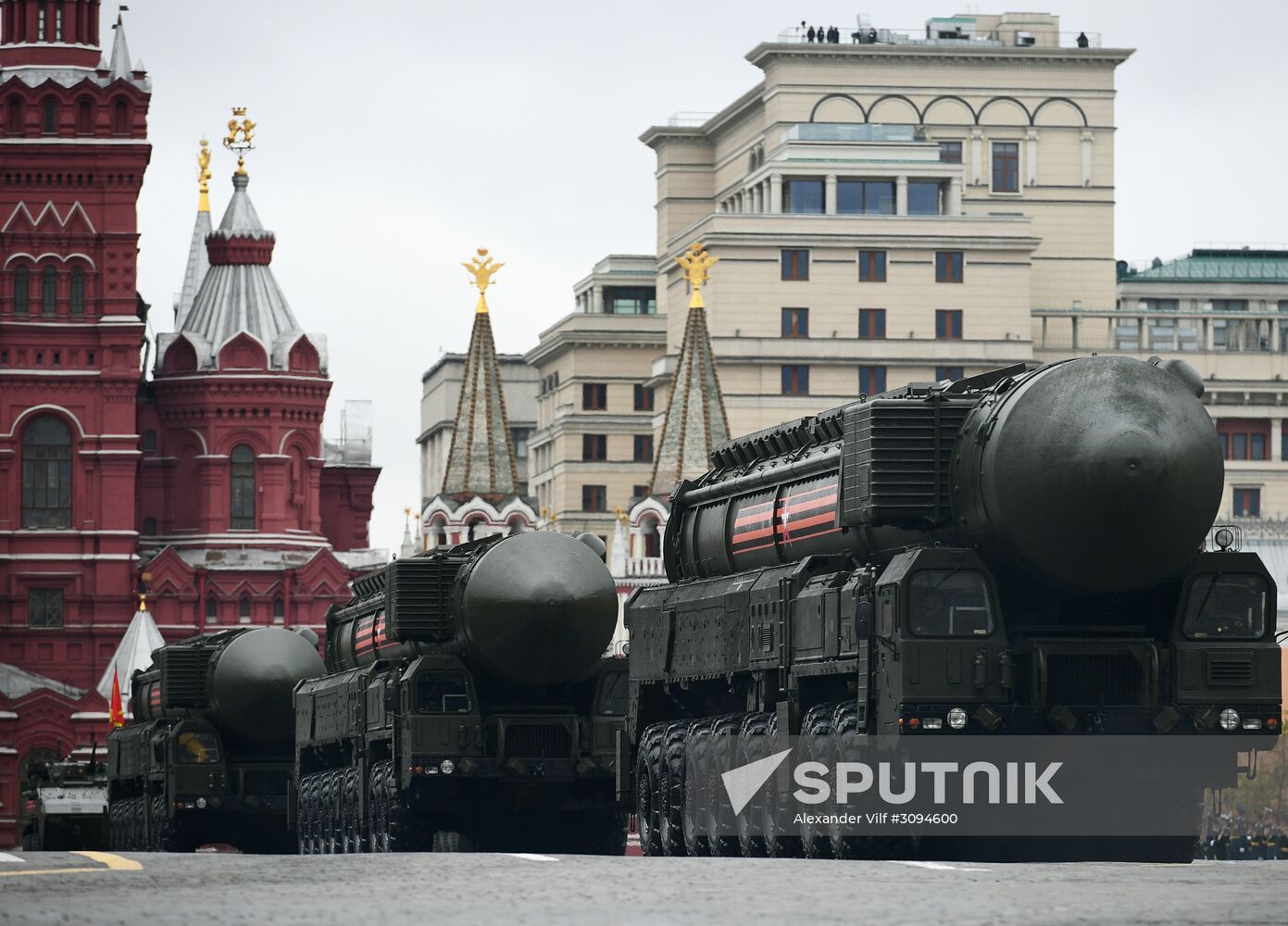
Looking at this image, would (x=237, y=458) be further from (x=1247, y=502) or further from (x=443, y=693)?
(x=443, y=693)

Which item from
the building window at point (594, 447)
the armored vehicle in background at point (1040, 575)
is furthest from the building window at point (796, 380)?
the armored vehicle in background at point (1040, 575)

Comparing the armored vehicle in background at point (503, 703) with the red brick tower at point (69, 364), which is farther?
the red brick tower at point (69, 364)

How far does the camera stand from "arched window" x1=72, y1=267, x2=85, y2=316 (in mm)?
108938

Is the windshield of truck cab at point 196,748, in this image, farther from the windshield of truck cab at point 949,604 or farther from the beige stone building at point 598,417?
the beige stone building at point 598,417

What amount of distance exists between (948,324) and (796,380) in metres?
7.30

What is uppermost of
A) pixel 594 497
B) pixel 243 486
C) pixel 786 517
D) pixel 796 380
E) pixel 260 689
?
pixel 796 380

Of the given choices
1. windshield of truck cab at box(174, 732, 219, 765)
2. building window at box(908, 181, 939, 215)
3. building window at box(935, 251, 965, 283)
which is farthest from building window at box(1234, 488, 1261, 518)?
windshield of truck cab at box(174, 732, 219, 765)

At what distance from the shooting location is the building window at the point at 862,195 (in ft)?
449

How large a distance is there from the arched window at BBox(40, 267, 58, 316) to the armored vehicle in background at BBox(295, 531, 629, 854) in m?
70.7

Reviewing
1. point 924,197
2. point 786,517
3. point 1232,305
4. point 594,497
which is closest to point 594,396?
point 594,497

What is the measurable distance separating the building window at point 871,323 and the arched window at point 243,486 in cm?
3161

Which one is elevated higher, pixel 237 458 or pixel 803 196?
pixel 803 196

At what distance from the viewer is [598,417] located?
154m

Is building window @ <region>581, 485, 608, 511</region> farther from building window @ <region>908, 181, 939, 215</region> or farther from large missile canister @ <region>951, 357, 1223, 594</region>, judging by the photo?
large missile canister @ <region>951, 357, 1223, 594</region>
